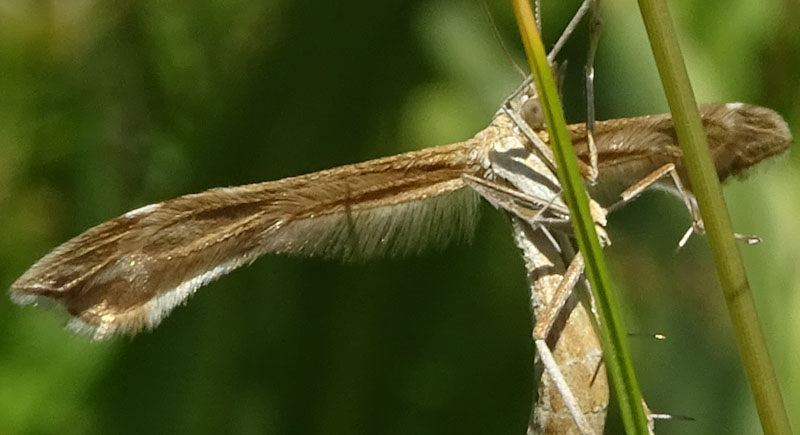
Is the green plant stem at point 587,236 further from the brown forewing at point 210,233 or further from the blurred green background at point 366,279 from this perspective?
the blurred green background at point 366,279

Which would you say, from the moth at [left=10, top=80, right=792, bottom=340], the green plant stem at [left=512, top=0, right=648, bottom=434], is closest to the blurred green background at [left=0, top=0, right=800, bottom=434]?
the moth at [left=10, top=80, right=792, bottom=340]

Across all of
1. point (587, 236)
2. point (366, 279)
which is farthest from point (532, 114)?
point (366, 279)

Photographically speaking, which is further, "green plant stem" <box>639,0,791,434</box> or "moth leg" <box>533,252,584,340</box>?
"moth leg" <box>533,252,584,340</box>

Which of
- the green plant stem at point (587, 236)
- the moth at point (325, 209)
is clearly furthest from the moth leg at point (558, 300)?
the green plant stem at point (587, 236)

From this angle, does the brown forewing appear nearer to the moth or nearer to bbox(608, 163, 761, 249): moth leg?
the moth

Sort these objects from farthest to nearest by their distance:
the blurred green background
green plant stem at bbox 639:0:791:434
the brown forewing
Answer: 1. the blurred green background
2. the brown forewing
3. green plant stem at bbox 639:0:791:434

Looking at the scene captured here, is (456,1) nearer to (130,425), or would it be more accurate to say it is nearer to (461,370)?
(461,370)

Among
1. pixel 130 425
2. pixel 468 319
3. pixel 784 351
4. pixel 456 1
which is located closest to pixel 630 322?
pixel 784 351

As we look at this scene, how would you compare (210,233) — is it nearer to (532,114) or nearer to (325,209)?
(325,209)
